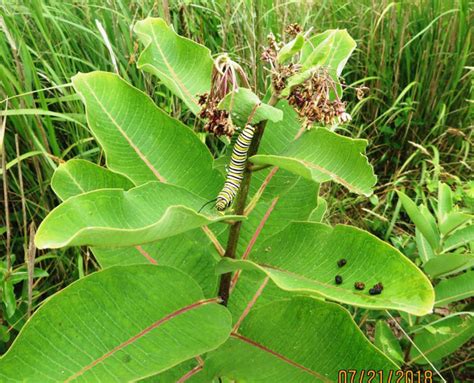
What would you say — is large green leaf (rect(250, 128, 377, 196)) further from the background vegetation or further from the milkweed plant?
the background vegetation

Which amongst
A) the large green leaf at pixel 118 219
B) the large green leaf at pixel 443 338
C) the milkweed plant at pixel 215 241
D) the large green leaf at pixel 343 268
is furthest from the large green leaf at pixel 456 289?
the large green leaf at pixel 118 219

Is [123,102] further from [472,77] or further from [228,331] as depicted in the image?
[472,77]

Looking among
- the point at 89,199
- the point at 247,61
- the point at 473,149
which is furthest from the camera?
the point at 473,149

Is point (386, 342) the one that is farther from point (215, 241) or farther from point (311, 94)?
point (311, 94)

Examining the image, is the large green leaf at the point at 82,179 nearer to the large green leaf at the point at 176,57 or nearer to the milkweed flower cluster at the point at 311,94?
the large green leaf at the point at 176,57

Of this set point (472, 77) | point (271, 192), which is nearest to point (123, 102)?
point (271, 192)

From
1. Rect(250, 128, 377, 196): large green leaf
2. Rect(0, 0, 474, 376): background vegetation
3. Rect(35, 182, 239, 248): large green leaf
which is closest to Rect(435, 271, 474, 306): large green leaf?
Rect(0, 0, 474, 376): background vegetation
